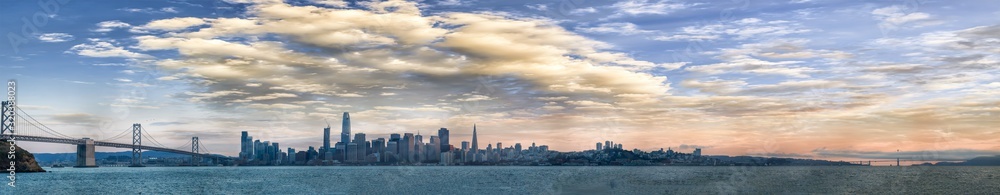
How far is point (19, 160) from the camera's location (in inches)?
6560

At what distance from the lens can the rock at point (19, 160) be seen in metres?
155

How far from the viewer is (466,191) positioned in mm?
98812

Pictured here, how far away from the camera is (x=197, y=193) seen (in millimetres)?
97750

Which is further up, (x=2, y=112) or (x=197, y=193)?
(x=2, y=112)

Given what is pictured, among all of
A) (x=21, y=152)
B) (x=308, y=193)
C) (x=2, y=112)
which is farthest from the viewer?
(x=2, y=112)

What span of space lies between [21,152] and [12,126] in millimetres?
6022

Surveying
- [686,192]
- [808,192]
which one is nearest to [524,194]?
[686,192]

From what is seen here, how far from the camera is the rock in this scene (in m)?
155

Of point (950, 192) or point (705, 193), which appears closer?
point (705, 193)

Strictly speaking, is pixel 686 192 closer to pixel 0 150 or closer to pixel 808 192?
pixel 808 192

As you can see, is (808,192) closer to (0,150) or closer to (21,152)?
(0,150)

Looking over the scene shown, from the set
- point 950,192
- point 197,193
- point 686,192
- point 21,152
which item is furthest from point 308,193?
point 21,152

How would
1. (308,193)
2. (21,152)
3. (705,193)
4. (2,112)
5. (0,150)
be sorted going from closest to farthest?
(705,193), (308,193), (0,150), (21,152), (2,112)

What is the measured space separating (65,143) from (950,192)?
187 metres
